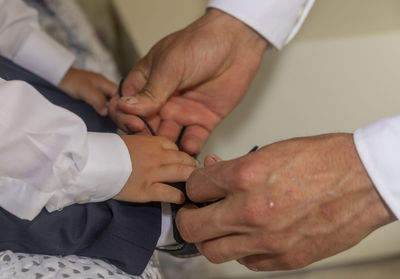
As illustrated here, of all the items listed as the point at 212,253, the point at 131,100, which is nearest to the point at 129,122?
the point at 131,100

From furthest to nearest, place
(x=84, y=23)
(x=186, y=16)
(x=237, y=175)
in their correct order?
1. (x=84, y=23)
2. (x=186, y=16)
3. (x=237, y=175)

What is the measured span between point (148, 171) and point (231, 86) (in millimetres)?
286

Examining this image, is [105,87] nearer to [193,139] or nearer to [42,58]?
[42,58]

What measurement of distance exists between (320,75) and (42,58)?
0.49 meters

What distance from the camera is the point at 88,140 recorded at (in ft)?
2.05

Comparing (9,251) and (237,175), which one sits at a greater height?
(237,175)

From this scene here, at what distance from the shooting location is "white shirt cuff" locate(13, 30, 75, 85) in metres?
0.91

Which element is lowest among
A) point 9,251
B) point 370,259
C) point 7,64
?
point 370,259

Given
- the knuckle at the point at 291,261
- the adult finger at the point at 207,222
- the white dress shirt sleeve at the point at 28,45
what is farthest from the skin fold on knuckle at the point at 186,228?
the white dress shirt sleeve at the point at 28,45

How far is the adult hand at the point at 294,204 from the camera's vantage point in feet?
1.90

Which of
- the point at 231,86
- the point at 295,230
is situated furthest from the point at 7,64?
the point at 295,230

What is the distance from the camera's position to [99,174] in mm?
610

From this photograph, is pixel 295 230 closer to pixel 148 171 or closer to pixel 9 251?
pixel 148 171

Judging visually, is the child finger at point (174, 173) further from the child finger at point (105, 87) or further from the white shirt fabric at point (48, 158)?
the child finger at point (105, 87)
